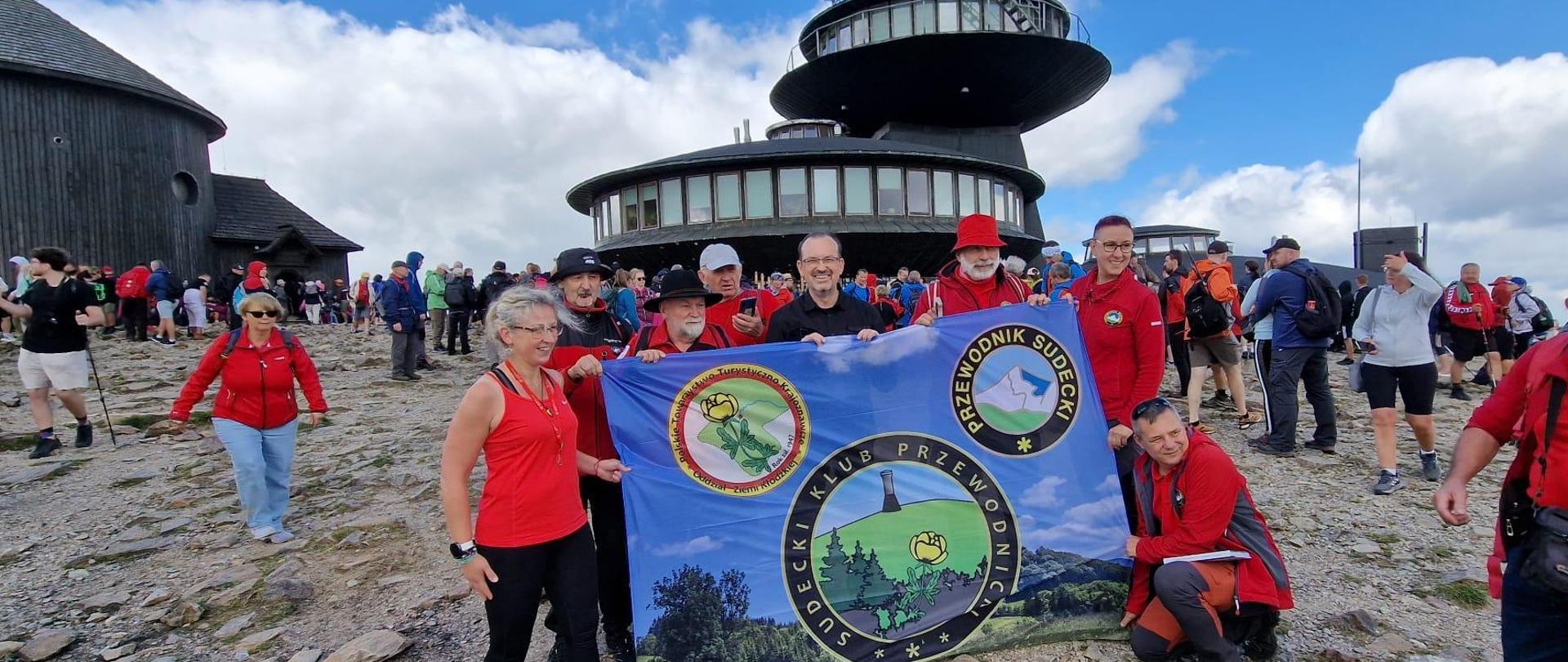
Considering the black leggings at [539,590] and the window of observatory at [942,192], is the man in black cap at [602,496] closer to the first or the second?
the black leggings at [539,590]

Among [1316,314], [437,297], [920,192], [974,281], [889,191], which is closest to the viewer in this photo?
[974,281]

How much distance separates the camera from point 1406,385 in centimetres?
663

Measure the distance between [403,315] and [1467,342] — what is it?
18.1 m

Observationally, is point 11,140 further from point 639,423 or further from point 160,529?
point 639,423

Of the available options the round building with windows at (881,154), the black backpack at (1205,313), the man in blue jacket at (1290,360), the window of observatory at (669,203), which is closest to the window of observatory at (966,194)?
the round building with windows at (881,154)

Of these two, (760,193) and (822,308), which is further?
(760,193)

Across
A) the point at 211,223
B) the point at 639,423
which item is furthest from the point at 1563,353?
the point at 211,223

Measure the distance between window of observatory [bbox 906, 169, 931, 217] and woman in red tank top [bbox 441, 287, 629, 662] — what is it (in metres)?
27.2

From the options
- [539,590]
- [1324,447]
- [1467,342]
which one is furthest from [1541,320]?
[539,590]

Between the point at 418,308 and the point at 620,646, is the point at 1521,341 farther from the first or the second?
the point at 418,308

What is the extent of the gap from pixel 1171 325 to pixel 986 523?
7.84 m

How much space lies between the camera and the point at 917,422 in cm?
412

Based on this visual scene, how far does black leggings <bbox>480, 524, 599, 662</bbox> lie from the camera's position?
3098 millimetres

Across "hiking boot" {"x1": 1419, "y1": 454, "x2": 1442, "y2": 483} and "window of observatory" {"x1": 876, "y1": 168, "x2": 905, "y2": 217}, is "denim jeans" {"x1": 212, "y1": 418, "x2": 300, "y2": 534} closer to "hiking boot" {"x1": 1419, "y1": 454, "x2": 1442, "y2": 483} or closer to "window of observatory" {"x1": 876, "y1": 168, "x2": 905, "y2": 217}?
"hiking boot" {"x1": 1419, "y1": 454, "x2": 1442, "y2": 483}
